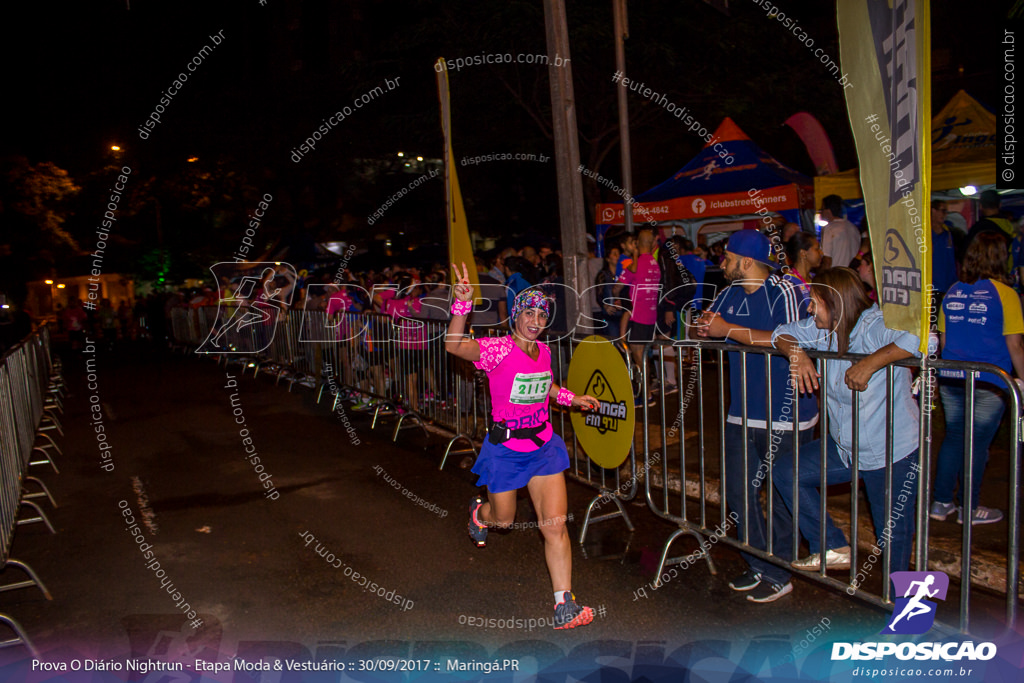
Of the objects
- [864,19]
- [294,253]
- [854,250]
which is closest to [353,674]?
[864,19]

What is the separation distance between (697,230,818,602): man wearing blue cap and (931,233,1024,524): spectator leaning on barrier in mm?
1269

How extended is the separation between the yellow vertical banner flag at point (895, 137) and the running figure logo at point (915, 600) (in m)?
1.14

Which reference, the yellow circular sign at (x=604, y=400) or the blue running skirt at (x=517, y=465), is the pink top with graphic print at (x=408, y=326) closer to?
the yellow circular sign at (x=604, y=400)

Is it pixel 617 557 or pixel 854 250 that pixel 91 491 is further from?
pixel 854 250

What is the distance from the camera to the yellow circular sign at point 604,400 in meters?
5.45

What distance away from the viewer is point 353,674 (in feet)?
12.7

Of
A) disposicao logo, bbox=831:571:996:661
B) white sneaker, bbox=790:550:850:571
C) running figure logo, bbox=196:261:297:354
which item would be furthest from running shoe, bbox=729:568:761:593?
running figure logo, bbox=196:261:297:354

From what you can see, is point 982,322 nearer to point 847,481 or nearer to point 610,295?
point 847,481

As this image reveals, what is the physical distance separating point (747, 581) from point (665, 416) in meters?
1.75

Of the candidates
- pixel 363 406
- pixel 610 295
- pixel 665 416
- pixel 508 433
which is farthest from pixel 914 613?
pixel 363 406

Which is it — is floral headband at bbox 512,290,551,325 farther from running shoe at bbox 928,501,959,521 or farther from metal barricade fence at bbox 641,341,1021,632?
running shoe at bbox 928,501,959,521

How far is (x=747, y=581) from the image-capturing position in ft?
15.3

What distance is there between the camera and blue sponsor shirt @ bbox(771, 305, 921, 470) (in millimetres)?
3822

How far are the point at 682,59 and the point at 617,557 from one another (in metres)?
15.8
